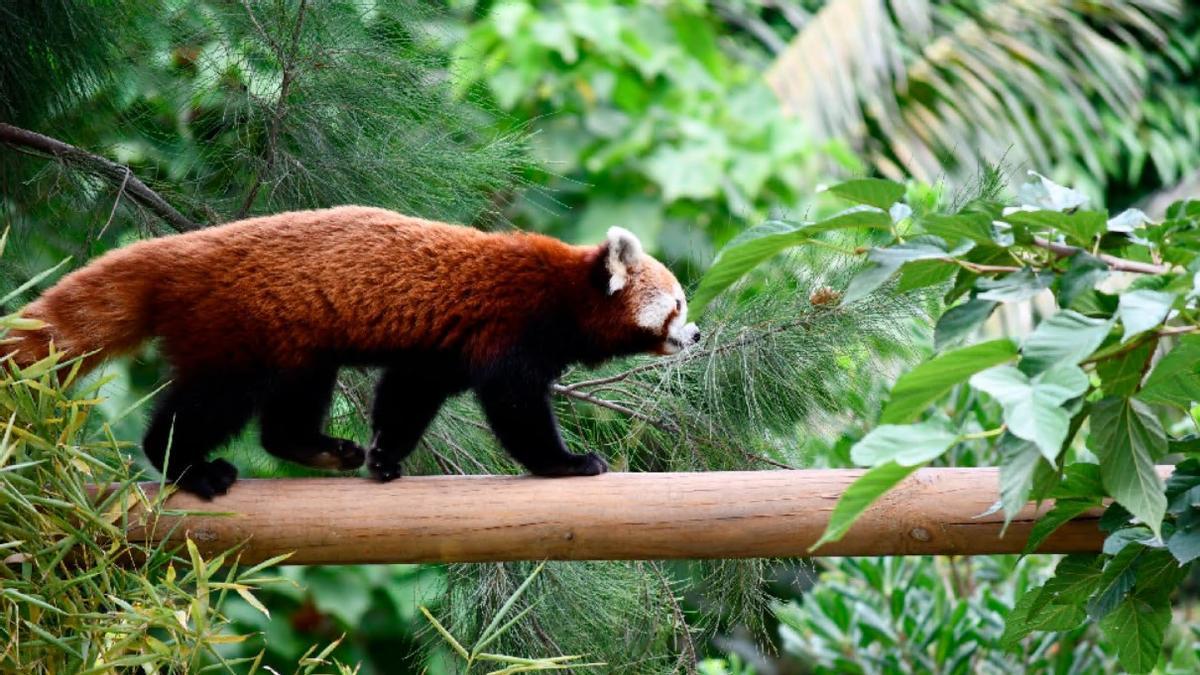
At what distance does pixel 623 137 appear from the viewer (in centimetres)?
522

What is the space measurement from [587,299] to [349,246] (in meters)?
0.45

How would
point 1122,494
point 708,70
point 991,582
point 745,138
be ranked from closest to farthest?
point 1122,494 < point 991,582 < point 745,138 < point 708,70

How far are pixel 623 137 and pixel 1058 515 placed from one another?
3.82 meters

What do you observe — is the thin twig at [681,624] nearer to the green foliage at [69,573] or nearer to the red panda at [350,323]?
the red panda at [350,323]

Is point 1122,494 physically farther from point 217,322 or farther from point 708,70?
point 708,70

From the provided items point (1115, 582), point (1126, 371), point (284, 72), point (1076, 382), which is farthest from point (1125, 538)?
point (284, 72)

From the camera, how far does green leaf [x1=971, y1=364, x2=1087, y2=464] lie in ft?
3.35

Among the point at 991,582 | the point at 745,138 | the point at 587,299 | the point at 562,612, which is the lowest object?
the point at 991,582

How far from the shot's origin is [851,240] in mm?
2449

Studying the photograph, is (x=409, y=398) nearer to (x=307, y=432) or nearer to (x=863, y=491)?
(x=307, y=432)

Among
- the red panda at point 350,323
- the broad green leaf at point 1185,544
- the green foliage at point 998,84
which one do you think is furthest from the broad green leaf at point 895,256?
the green foliage at point 998,84

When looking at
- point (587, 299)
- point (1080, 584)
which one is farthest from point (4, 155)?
point (1080, 584)

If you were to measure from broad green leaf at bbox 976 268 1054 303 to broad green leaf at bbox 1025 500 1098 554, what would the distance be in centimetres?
37

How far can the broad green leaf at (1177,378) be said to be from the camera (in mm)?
1221
